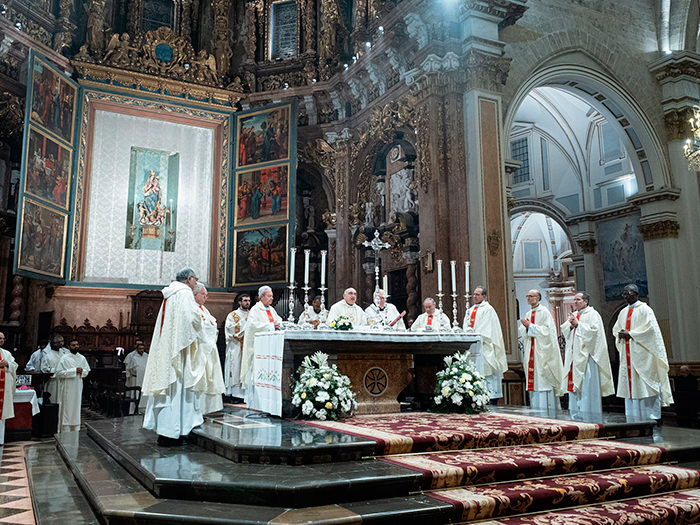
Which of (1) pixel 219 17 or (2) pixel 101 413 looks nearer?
(2) pixel 101 413

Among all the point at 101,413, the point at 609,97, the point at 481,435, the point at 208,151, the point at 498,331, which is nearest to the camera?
the point at 481,435

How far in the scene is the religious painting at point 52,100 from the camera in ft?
41.8

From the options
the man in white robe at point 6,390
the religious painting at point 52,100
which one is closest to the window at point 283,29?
the religious painting at point 52,100

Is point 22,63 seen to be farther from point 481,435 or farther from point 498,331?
point 481,435

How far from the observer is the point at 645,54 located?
566 inches

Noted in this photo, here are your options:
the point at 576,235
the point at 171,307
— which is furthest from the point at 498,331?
the point at 576,235

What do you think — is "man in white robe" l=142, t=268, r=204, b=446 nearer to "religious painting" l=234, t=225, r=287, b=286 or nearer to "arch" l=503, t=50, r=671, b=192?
"religious painting" l=234, t=225, r=287, b=286

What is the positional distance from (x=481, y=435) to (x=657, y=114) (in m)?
12.0

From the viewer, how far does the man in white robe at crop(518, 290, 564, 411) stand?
29.6 ft

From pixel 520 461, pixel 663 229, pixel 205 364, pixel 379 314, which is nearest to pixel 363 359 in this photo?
pixel 379 314

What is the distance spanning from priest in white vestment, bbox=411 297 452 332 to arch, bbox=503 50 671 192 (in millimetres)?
6797

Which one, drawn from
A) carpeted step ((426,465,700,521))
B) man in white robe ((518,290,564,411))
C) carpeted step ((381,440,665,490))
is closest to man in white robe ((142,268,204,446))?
carpeted step ((381,440,665,490))

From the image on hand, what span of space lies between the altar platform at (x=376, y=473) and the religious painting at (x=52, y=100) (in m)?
9.17

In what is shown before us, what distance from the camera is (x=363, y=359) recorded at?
7.26 meters
